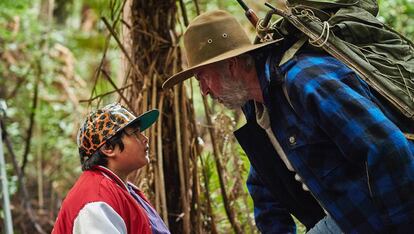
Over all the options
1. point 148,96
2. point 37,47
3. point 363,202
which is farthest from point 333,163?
point 37,47

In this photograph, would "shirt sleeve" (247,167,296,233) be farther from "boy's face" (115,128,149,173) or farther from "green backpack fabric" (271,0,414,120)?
"green backpack fabric" (271,0,414,120)

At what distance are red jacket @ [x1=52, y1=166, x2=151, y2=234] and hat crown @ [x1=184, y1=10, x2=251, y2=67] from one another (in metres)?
0.63

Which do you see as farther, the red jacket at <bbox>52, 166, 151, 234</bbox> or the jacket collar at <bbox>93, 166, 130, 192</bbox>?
the jacket collar at <bbox>93, 166, 130, 192</bbox>

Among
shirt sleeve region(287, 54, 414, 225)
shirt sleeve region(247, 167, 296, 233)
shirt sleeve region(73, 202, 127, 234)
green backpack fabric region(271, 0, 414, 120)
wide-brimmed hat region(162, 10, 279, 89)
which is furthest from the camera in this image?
shirt sleeve region(247, 167, 296, 233)

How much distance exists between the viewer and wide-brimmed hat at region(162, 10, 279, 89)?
280 cm

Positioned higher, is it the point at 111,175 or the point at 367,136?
the point at 367,136

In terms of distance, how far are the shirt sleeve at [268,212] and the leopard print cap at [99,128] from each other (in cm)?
67

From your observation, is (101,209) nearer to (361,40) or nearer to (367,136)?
(367,136)

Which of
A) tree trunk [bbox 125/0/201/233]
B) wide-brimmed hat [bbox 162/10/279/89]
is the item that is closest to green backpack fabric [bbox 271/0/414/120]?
wide-brimmed hat [bbox 162/10/279/89]

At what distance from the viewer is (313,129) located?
2.46 metres

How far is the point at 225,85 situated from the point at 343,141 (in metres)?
0.61

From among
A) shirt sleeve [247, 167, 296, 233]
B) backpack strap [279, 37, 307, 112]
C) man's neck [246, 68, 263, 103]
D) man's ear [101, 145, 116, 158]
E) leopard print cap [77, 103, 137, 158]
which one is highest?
backpack strap [279, 37, 307, 112]

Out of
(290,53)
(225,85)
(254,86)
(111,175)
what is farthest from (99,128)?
(290,53)

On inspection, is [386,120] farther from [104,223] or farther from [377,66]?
[104,223]
